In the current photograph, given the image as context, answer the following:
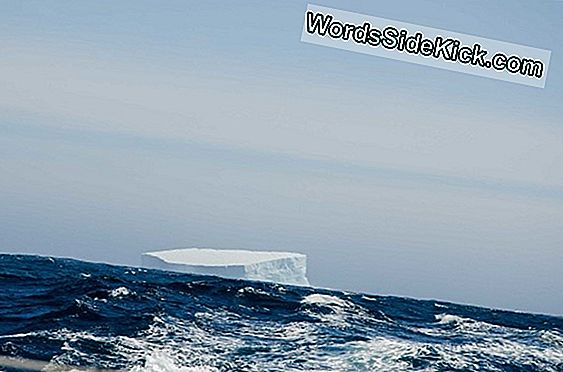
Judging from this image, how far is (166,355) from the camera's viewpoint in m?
8.72

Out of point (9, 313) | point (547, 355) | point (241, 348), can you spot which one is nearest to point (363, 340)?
point (241, 348)

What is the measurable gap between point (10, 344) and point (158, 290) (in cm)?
693

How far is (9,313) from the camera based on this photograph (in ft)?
34.0

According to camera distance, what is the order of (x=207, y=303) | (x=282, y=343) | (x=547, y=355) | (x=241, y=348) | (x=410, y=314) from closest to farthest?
1. (x=241, y=348)
2. (x=282, y=343)
3. (x=547, y=355)
4. (x=207, y=303)
5. (x=410, y=314)

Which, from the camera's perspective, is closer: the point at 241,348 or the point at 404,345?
the point at 241,348

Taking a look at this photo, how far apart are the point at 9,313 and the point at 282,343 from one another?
11.8ft

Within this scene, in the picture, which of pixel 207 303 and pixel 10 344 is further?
pixel 207 303

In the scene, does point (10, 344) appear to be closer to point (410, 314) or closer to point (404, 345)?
point (404, 345)

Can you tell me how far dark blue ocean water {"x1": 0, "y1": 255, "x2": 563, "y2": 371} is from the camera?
866cm

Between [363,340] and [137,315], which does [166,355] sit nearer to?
[137,315]

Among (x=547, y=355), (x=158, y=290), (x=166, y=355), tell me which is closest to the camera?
(x=166, y=355)

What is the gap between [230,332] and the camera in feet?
A: 36.0

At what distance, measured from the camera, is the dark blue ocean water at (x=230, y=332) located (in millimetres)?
8664

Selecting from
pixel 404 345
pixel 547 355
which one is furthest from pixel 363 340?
pixel 547 355
